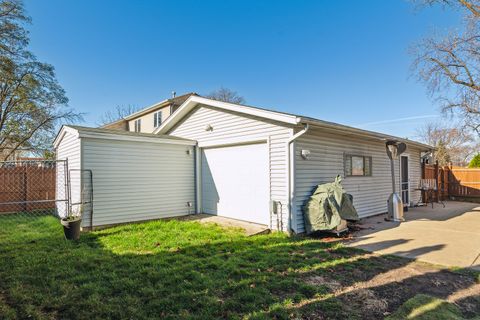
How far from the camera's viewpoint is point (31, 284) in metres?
3.35

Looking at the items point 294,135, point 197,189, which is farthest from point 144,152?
point 294,135

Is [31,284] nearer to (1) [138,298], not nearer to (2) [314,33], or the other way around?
(1) [138,298]

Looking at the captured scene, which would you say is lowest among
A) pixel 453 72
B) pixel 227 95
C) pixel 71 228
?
pixel 71 228

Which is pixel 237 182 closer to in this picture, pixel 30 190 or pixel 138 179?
pixel 138 179

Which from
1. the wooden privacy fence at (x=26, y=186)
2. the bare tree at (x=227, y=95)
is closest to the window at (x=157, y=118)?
the wooden privacy fence at (x=26, y=186)

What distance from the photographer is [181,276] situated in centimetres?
358

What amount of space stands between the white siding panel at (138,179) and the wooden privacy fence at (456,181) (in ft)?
39.6

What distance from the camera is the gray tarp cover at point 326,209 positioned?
5.80 meters

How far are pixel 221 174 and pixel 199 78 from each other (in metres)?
14.5

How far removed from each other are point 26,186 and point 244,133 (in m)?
9.04

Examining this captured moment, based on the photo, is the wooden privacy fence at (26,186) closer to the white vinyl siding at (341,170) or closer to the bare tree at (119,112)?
the white vinyl siding at (341,170)

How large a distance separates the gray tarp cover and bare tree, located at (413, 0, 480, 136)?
34.1 feet

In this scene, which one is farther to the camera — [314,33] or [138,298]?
[314,33]

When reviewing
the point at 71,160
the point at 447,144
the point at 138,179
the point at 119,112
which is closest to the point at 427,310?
the point at 138,179
